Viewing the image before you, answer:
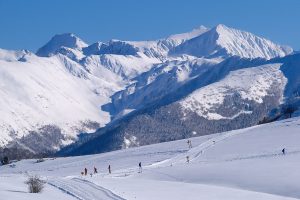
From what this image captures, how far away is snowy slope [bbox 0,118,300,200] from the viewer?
179ft

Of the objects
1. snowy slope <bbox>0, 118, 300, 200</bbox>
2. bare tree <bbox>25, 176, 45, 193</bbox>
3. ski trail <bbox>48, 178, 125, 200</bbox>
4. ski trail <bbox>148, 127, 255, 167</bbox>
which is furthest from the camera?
ski trail <bbox>148, 127, 255, 167</bbox>

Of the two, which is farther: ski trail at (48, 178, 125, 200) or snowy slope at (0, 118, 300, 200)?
snowy slope at (0, 118, 300, 200)

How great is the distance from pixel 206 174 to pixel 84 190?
59.0 ft

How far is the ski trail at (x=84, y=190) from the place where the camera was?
5025 cm

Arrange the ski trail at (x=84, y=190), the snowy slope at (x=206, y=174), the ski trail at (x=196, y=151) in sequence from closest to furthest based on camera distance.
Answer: the ski trail at (x=84, y=190) → the snowy slope at (x=206, y=174) → the ski trail at (x=196, y=151)

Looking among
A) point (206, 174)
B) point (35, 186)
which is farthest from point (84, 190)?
point (206, 174)

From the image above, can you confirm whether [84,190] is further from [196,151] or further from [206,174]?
[196,151]

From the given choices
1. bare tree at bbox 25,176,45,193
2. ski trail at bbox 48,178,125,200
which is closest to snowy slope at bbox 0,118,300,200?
ski trail at bbox 48,178,125,200

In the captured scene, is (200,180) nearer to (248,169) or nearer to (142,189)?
(248,169)

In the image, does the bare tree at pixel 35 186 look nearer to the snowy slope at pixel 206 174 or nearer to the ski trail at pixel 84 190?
the snowy slope at pixel 206 174

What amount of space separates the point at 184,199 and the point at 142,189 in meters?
7.16

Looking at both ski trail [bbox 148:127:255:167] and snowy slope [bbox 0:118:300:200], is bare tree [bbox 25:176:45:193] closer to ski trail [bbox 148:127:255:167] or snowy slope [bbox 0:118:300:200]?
snowy slope [bbox 0:118:300:200]

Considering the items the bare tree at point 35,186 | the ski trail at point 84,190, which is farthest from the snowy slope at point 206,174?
the bare tree at point 35,186

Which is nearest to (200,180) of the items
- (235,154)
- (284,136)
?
(235,154)
